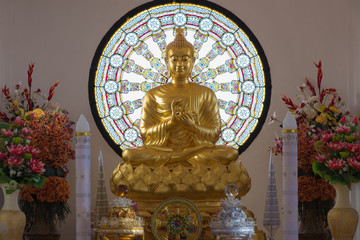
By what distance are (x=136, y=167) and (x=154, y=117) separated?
3.21 ft

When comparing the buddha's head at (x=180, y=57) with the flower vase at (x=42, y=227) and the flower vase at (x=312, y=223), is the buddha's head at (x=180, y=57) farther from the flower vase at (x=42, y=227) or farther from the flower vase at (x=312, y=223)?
the flower vase at (x=42, y=227)

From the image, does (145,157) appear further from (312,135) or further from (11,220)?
(312,135)

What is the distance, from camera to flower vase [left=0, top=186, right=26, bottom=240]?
674cm

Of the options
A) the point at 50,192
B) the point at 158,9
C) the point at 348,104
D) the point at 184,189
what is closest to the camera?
the point at 184,189

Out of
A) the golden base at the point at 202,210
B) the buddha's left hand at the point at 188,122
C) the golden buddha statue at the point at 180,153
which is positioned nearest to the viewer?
the golden base at the point at 202,210

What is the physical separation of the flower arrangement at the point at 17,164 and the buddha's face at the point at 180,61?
2320 millimetres

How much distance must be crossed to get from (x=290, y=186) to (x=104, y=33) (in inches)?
154

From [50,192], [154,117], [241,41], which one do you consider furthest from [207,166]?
[241,41]

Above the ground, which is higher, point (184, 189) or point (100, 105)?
point (100, 105)

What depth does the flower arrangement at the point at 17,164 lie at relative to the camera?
22.3 ft

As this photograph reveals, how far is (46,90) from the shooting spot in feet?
30.5

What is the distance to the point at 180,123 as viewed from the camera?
321 inches

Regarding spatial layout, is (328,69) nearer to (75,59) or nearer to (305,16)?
(305,16)

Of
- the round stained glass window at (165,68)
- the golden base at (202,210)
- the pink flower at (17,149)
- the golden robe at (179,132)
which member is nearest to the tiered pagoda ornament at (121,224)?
the golden base at (202,210)
